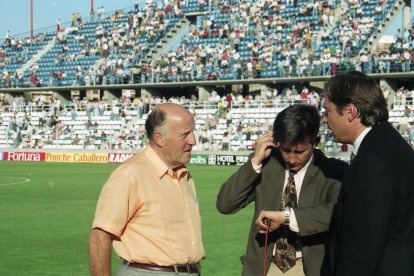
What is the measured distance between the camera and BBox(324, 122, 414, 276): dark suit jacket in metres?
4.03

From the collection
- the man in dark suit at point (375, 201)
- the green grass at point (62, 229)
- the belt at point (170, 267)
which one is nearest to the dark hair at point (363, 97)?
the man in dark suit at point (375, 201)

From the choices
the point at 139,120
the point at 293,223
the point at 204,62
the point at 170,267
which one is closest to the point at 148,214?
the point at 170,267

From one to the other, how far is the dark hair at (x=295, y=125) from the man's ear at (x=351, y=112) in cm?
73

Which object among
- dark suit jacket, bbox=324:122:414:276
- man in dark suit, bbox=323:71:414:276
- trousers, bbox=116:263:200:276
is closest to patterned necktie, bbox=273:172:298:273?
trousers, bbox=116:263:200:276

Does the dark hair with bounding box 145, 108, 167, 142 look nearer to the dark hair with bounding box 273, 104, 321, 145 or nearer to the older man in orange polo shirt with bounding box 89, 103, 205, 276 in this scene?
the older man in orange polo shirt with bounding box 89, 103, 205, 276

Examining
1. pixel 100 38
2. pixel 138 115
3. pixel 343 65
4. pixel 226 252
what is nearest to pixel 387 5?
pixel 343 65

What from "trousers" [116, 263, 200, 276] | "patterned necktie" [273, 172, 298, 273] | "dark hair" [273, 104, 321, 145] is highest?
"dark hair" [273, 104, 321, 145]

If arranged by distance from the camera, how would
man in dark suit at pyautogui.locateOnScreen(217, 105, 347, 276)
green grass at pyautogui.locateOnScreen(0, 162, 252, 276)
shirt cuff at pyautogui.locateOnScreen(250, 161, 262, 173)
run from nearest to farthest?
man in dark suit at pyautogui.locateOnScreen(217, 105, 347, 276)
shirt cuff at pyautogui.locateOnScreen(250, 161, 262, 173)
green grass at pyautogui.locateOnScreen(0, 162, 252, 276)

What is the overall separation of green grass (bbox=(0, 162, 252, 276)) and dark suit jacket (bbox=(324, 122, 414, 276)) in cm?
688

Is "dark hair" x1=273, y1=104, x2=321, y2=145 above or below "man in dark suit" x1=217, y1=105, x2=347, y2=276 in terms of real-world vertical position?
above

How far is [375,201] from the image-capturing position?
4027 mm

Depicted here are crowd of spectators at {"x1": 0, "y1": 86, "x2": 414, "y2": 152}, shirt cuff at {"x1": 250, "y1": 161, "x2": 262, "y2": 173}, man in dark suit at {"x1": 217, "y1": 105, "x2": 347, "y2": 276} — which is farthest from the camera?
crowd of spectators at {"x1": 0, "y1": 86, "x2": 414, "y2": 152}

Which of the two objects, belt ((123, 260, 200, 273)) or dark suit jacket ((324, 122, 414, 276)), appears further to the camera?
belt ((123, 260, 200, 273))

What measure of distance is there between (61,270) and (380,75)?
33.3m
